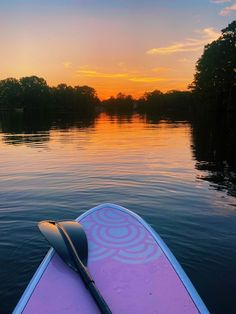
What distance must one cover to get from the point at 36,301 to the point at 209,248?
3.94 meters

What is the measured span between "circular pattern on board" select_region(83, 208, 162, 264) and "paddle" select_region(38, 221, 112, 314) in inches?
6.7

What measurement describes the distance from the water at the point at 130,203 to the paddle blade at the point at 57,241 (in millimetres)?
836

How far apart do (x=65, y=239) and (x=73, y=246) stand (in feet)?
0.66

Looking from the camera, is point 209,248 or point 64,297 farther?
point 209,248

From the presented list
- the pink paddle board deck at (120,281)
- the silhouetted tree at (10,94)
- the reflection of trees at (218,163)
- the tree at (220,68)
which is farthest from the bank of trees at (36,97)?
the pink paddle board deck at (120,281)

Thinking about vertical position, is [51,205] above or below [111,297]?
below

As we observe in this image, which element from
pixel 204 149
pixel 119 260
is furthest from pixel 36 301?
pixel 204 149

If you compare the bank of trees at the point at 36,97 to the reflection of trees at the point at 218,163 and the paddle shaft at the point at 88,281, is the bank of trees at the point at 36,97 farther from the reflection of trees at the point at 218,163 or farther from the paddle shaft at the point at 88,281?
the paddle shaft at the point at 88,281

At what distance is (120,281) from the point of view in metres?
4.59

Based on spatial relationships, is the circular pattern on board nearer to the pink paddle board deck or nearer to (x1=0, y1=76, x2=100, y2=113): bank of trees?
the pink paddle board deck

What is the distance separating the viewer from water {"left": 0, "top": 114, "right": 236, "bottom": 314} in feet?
19.7

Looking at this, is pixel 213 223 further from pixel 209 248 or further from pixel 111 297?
pixel 111 297

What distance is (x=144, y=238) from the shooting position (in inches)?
223

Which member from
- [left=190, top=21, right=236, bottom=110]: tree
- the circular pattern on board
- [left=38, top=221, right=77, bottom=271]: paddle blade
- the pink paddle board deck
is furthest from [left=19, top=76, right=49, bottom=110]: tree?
the pink paddle board deck
